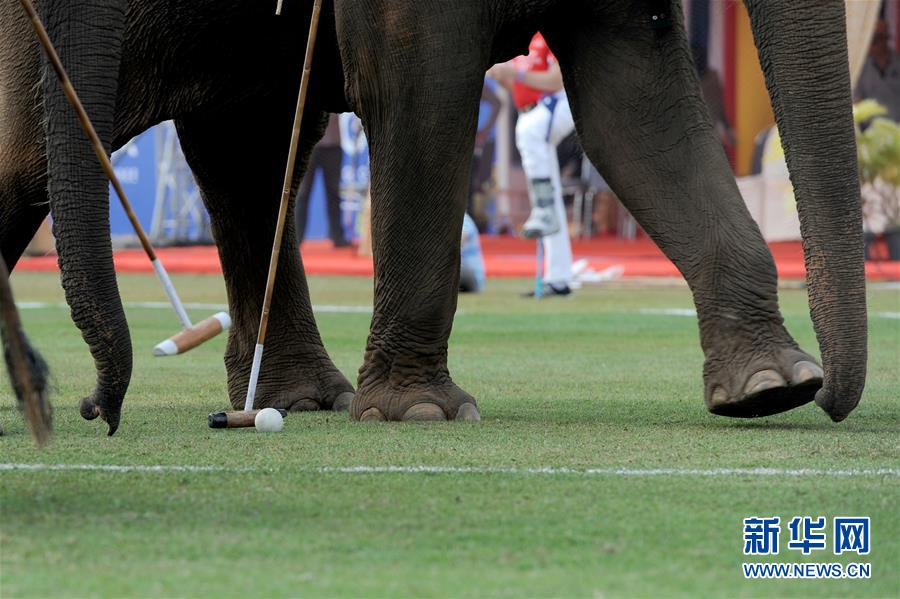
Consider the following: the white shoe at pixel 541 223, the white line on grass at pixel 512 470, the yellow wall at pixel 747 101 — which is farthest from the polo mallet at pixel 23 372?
the yellow wall at pixel 747 101

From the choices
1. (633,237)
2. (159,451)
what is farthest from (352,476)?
(633,237)

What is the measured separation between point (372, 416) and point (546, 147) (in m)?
9.21

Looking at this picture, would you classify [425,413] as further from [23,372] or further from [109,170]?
[23,372]

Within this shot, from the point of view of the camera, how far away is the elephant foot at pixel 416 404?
7.57 m

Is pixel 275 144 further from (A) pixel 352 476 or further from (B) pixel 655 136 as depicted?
(A) pixel 352 476

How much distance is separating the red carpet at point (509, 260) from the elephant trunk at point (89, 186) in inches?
499

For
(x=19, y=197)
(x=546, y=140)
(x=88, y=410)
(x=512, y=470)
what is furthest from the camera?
(x=546, y=140)

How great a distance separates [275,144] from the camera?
8641mm

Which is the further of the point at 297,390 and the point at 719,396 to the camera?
the point at 297,390

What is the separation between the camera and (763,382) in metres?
7.03

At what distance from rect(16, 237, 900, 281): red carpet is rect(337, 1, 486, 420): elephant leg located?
453 inches

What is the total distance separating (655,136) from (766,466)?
84.9 inches

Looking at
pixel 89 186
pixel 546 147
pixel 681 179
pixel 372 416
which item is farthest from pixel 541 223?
pixel 89 186

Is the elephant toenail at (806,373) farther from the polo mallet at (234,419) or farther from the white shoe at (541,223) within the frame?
the white shoe at (541,223)
